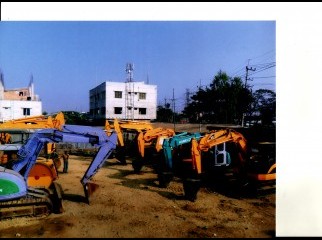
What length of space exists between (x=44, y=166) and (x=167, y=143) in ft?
14.8

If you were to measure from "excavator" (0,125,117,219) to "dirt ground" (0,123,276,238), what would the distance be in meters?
0.31

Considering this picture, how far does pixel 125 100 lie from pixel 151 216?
3612 cm

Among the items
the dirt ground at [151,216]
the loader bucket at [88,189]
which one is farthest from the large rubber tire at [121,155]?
the loader bucket at [88,189]

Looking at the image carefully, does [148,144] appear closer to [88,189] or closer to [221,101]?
[88,189]

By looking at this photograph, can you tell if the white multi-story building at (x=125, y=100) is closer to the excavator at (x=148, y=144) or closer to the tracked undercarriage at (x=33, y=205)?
the excavator at (x=148, y=144)

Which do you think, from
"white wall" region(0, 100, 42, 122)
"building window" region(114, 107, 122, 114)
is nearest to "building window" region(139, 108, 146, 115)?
"building window" region(114, 107, 122, 114)

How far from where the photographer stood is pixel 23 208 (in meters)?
7.89

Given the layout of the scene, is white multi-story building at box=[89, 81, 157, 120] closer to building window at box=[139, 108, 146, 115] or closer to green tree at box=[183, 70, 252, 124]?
building window at box=[139, 108, 146, 115]

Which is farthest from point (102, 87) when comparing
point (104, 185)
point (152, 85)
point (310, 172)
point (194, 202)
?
point (310, 172)

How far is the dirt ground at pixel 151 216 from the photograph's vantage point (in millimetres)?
7324

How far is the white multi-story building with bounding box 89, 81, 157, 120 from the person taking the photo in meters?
42.9

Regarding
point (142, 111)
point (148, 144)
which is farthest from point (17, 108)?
point (148, 144)

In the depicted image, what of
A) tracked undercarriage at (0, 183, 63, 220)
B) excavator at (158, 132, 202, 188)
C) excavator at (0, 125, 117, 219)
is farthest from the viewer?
excavator at (158, 132, 202, 188)

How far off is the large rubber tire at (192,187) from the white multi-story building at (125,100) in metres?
33.9
